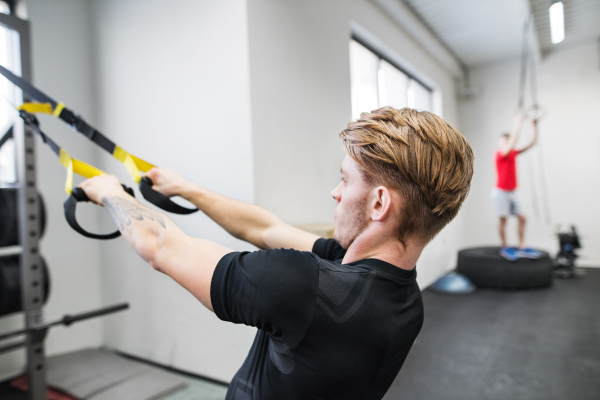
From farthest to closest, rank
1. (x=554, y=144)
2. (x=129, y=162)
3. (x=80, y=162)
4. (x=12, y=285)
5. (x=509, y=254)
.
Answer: (x=554, y=144) → (x=509, y=254) → (x=12, y=285) → (x=129, y=162) → (x=80, y=162)

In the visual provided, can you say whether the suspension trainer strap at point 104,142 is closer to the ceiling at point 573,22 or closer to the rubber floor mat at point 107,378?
the rubber floor mat at point 107,378

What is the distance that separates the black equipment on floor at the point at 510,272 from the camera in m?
3.83

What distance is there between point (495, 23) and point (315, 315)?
4.65 meters

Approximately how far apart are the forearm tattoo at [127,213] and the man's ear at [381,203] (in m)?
0.41

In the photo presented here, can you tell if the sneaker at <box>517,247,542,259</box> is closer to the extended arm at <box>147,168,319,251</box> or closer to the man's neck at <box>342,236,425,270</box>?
the extended arm at <box>147,168,319,251</box>

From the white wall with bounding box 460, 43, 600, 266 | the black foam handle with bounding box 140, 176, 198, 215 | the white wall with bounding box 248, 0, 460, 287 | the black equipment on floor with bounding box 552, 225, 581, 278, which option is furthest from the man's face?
the white wall with bounding box 460, 43, 600, 266

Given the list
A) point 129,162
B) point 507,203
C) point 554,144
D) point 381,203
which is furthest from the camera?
point 554,144

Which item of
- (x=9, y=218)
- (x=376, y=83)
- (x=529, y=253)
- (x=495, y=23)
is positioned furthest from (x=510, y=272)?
(x=9, y=218)

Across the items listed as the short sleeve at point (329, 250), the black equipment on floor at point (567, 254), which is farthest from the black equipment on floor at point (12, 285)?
the black equipment on floor at point (567, 254)

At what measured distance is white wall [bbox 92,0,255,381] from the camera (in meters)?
1.88

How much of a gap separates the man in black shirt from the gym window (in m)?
2.19

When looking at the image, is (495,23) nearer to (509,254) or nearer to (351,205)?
(509,254)

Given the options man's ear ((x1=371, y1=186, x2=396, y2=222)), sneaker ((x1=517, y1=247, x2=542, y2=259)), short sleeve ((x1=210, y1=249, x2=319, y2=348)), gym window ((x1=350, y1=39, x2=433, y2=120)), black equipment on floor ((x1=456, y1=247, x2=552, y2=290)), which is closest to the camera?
short sleeve ((x1=210, y1=249, x2=319, y2=348))

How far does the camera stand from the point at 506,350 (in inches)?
94.3
